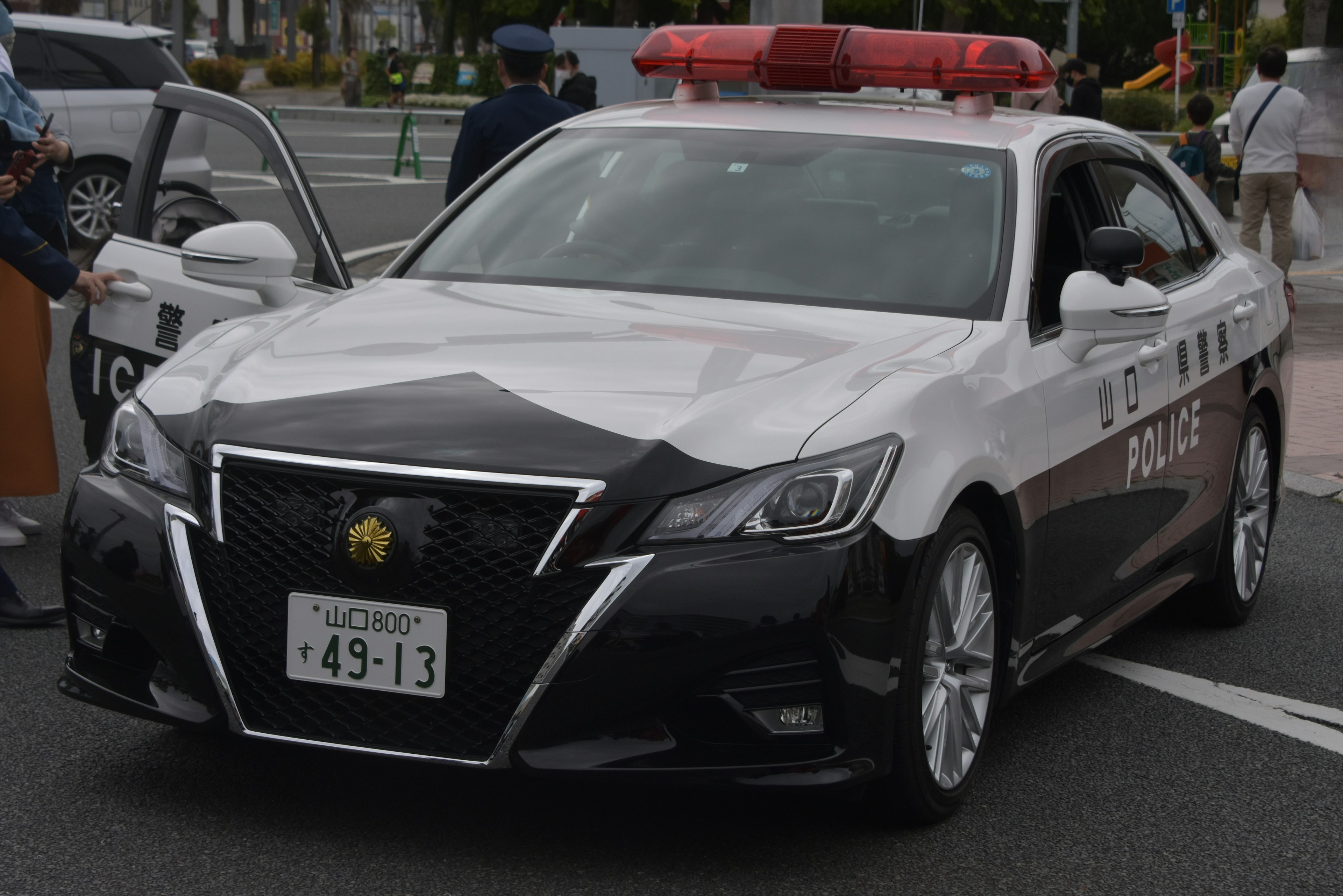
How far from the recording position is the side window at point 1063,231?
451cm

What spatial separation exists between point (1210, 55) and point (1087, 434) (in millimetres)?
73417

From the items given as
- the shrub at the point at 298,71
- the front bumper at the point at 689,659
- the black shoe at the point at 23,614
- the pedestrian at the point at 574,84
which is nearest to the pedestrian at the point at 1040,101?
the pedestrian at the point at 574,84

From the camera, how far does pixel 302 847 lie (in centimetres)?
360

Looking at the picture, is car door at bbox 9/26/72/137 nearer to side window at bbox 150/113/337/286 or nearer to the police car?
side window at bbox 150/113/337/286

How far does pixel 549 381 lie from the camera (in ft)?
11.8

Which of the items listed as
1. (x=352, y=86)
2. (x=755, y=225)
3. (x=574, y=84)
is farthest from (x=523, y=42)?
(x=352, y=86)

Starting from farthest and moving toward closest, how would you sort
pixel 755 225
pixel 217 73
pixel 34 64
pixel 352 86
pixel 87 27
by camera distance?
pixel 217 73 < pixel 352 86 < pixel 87 27 < pixel 34 64 < pixel 755 225

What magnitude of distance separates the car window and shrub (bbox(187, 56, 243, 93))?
45.2 metres

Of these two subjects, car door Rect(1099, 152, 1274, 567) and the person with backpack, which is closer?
car door Rect(1099, 152, 1274, 567)

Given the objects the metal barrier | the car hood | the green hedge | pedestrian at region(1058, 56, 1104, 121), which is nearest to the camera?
the car hood

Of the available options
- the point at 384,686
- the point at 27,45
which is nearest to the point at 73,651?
the point at 384,686

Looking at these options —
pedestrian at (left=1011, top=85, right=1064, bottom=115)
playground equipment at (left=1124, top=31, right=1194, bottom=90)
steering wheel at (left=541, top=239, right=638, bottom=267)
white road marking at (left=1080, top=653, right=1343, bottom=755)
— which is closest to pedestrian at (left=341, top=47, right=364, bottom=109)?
playground equipment at (left=1124, top=31, right=1194, bottom=90)

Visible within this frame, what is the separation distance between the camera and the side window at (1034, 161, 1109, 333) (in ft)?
14.8

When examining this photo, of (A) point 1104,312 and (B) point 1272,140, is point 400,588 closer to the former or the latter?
(A) point 1104,312
